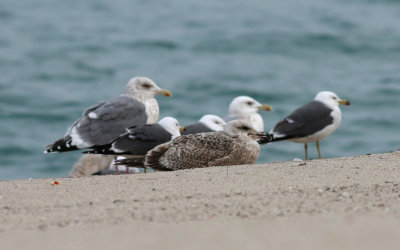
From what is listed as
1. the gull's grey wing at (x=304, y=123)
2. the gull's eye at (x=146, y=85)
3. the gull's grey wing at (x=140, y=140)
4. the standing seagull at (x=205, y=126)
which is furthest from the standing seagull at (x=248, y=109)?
the gull's grey wing at (x=140, y=140)

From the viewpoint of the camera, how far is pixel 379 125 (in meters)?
17.2

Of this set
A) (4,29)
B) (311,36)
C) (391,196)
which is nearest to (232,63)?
(311,36)

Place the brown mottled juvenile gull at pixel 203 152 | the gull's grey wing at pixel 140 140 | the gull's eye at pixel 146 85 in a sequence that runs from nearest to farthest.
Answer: the brown mottled juvenile gull at pixel 203 152
the gull's grey wing at pixel 140 140
the gull's eye at pixel 146 85

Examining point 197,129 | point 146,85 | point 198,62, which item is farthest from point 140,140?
point 198,62

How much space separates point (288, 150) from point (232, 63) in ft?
19.0

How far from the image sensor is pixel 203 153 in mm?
7070

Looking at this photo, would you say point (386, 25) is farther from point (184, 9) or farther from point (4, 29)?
point (4, 29)

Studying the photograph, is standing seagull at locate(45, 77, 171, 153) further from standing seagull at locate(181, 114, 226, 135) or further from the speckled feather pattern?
the speckled feather pattern

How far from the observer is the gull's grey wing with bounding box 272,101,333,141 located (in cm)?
901

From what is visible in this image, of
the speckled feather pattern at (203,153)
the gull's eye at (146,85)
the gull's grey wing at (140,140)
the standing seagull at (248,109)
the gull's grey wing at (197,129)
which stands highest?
the gull's eye at (146,85)

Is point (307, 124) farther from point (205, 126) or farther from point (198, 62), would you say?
point (198, 62)

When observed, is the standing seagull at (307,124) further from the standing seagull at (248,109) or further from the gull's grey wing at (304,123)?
the standing seagull at (248,109)

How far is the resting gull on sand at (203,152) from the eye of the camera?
7066 millimetres

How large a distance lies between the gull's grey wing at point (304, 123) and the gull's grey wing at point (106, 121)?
1568 millimetres
